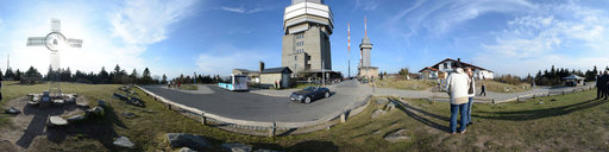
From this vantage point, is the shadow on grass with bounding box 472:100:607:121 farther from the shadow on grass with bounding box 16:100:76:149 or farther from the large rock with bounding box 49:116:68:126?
the shadow on grass with bounding box 16:100:76:149

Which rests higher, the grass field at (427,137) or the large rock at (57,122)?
the large rock at (57,122)

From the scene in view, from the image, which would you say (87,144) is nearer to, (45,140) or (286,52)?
(45,140)

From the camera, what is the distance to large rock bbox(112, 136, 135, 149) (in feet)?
14.1

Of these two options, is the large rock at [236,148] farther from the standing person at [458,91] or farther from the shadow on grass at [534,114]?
the shadow on grass at [534,114]

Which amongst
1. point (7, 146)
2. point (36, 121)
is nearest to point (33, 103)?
point (36, 121)

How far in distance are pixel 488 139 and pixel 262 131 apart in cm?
630

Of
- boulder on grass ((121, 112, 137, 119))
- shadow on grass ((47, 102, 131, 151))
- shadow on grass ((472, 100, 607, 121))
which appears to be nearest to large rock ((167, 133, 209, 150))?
shadow on grass ((47, 102, 131, 151))

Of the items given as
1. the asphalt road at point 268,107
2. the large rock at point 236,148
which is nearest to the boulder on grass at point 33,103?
the large rock at point 236,148

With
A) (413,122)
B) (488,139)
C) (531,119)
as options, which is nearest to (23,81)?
(413,122)

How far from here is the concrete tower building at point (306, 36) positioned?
64.6 metres

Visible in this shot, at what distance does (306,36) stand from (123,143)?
6525 centimetres

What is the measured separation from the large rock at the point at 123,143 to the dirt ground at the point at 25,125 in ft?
3.60

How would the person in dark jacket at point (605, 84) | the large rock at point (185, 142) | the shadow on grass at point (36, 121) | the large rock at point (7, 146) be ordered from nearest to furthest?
the large rock at point (7, 146), the shadow on grass at point (36, 121), the large rock at point (185, 142), the person in dark jacket at point (605, 84)

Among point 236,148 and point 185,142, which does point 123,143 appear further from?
point 236,148
